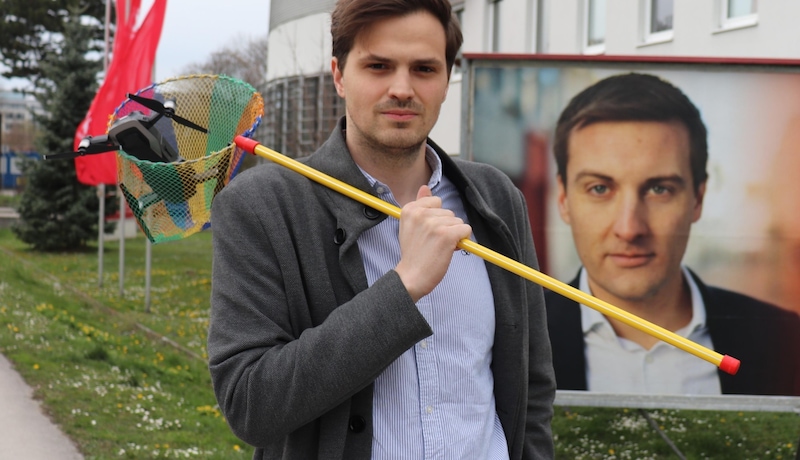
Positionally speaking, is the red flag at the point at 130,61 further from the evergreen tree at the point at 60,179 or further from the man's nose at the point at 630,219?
the evergreen tree at the point at 60,179

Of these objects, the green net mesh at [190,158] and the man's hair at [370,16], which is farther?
the green net mesh at [190,158]

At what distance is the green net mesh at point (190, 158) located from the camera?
2385 mm

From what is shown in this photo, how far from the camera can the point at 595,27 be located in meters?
16.4

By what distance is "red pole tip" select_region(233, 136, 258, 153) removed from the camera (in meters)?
2.22

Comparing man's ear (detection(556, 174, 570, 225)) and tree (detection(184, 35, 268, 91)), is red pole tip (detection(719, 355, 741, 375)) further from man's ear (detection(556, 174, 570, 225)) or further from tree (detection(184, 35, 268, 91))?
tree (detection(184, 35, 268, 91))

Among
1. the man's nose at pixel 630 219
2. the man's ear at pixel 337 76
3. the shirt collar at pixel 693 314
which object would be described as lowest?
the shirt collar at pixel 693 314

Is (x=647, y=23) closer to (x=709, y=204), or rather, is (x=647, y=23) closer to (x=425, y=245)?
(x=709, y=204)

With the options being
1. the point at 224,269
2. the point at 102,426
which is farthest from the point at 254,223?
the point at 102,426

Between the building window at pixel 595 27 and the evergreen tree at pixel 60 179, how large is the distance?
1275 cm

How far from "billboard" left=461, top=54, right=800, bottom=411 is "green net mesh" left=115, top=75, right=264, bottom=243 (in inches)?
101

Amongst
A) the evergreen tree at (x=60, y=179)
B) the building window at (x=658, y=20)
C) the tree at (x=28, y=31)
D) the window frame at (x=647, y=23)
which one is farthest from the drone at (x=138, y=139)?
the tree at (x=28, y=31)

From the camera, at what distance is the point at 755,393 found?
5.33 metres

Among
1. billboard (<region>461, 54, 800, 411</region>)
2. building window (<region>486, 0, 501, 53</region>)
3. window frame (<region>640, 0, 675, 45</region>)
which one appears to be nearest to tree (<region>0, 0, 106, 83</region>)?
building window (<region>486, 0, 501, 53</region>)

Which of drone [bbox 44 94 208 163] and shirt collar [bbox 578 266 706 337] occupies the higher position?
drone [bbox 44 94 208 163]
